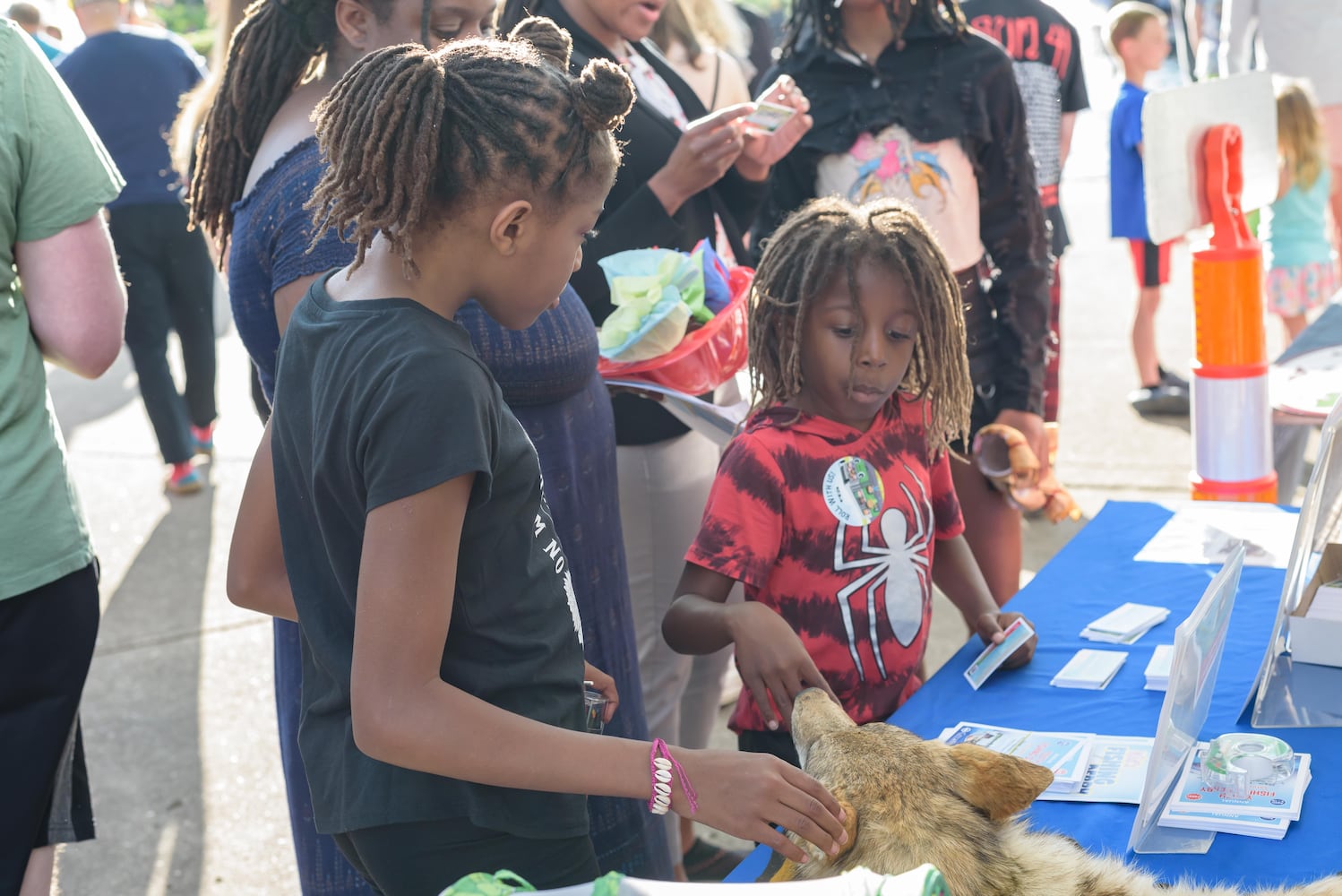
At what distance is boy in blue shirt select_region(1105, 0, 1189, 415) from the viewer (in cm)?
659

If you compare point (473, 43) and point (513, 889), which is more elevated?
point (473, 43)

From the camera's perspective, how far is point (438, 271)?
1.40m

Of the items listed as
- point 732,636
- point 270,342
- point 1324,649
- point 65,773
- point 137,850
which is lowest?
point 137,850

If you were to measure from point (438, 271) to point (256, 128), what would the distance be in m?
0.96

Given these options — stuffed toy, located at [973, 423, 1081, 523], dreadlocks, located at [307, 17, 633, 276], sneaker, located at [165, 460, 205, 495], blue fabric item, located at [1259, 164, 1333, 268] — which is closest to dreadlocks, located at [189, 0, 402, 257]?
dreadlocks, located at [307, 17, 633, 276]

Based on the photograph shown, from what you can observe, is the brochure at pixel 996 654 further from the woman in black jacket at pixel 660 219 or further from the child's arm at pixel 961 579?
the woman in black jacket at pixel 660 219

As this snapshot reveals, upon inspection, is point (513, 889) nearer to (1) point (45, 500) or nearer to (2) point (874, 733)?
(2) point (874, 733)

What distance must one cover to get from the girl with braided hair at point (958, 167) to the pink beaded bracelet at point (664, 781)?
2023 mm

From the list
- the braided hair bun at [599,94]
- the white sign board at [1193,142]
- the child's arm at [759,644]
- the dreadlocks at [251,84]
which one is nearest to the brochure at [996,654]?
the child's arm at [759,644]

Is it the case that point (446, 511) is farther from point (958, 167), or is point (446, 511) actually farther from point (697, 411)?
point (958, 167)

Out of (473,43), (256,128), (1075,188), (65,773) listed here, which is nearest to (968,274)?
(256,128)

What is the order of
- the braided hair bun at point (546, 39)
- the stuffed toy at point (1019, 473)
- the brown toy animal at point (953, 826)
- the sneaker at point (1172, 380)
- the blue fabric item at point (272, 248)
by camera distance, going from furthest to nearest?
the sneaker at point (1172, 380)
the stuffed toy at point (1019, 473)
the blue fabric item at point (272, 248)
the braided hair bun at point (546, 39)
the brown toy animal at point (953, 826)

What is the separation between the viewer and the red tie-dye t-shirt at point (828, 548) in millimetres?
2178

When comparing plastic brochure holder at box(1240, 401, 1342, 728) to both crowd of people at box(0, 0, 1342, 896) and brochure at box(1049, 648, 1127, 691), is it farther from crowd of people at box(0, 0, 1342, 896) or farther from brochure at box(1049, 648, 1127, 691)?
crowd of people at box(0, 0, 1342, 896)
